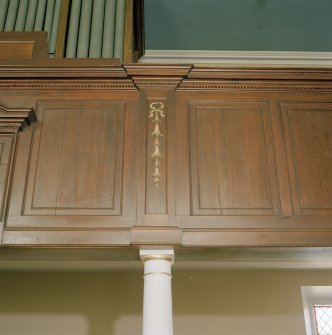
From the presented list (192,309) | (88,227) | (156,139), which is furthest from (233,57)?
(88,227)

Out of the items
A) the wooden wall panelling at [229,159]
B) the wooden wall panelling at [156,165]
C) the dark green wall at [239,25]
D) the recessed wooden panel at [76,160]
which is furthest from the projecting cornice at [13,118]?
the dark green wall at [239,25]

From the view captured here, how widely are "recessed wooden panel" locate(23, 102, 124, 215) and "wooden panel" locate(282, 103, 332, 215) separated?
1175mm

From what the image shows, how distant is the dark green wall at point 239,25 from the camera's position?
14.9ft

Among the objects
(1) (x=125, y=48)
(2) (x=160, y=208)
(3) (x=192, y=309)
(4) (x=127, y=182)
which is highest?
(1) (x=125, y=48)

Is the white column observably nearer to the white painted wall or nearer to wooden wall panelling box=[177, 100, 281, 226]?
wooden wall panelling box=[177, 100, 281, 226]

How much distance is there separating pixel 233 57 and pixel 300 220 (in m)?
2.94

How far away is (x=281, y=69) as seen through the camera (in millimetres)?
3047

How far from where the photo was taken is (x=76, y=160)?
9.28 feet

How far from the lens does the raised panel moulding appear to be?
505 cm

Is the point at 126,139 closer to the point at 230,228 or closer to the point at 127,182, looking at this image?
the point at 127,182

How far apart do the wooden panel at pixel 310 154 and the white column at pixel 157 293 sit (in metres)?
0.92

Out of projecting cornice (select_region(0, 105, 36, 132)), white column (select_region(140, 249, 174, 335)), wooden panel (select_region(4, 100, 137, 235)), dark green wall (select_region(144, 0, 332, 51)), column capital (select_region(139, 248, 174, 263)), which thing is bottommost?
white column (select_region(140, 249, 174, 335))

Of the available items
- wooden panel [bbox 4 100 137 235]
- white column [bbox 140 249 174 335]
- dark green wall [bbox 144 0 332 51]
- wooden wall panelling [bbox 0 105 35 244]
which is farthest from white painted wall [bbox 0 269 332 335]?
dark green wall [bbox 144 0 332 51]

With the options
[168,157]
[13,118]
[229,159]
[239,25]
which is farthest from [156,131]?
[239,25]
